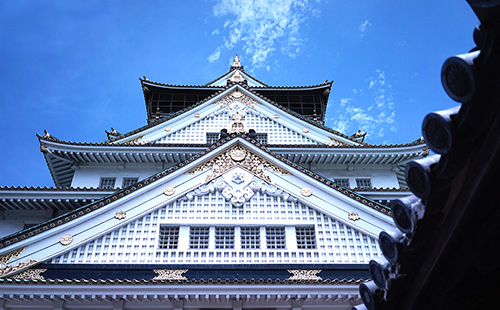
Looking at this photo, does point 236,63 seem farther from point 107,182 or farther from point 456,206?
point 456,206

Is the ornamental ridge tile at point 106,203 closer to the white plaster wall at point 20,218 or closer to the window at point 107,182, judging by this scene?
the white plaster wall at point 20,218

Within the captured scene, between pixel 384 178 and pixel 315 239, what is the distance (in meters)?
9.05

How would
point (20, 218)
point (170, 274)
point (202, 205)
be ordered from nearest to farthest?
point (170, 274)
point (202, 205)
point (20, 218)

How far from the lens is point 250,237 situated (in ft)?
45.2

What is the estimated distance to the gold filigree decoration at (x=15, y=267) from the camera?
1170 centimetres

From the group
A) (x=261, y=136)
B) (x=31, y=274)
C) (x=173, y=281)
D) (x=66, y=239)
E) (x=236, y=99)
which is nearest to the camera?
(x=173, y=281)

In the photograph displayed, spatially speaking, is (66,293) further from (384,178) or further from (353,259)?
(384,178)

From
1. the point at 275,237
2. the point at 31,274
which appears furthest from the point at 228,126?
the point at 31,274

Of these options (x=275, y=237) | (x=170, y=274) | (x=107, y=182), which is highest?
(x=107, y=182)

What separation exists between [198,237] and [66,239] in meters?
4.02

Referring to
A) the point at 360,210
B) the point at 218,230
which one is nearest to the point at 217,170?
the point at 218,230

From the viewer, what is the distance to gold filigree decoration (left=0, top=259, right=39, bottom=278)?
→ 1170 cm

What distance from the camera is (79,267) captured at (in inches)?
487

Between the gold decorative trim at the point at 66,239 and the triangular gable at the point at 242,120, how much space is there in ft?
29.4
